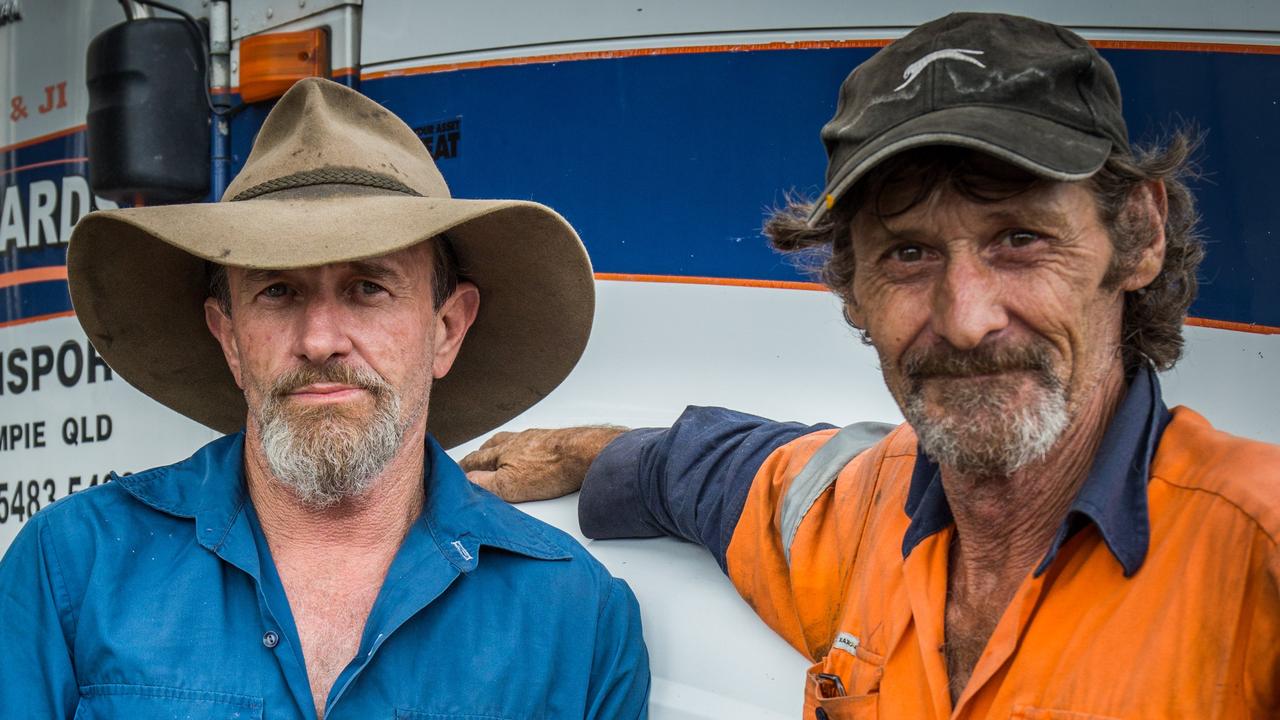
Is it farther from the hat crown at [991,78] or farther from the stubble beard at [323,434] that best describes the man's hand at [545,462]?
A: the hat crown at [991,78]

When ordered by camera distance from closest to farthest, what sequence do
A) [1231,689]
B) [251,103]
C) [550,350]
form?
[1231,689] → [550,350] → [251,103]

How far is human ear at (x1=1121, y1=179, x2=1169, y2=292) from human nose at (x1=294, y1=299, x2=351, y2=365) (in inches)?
47.8

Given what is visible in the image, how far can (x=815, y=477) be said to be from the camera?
2025 millimetres

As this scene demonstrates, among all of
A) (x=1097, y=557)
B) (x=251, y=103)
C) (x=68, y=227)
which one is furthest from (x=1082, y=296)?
(x=68, y=227)

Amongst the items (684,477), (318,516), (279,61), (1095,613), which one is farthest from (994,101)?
(279,61)

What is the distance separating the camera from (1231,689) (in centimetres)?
131

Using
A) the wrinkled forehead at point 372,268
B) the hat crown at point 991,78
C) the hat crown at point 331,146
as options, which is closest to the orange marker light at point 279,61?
the hat crown at point 331,146

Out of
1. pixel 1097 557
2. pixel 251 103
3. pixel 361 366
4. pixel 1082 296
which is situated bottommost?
pixel 1097 557

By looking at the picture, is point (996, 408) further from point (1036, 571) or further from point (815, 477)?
point (815, 477)

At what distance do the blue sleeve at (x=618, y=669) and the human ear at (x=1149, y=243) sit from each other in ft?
3.31

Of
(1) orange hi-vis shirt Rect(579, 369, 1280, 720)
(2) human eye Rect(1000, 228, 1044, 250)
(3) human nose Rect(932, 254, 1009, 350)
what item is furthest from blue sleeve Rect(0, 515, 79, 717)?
(2) human eye Rect(1000, 228, 1044, 250)

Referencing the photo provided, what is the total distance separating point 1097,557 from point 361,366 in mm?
1181

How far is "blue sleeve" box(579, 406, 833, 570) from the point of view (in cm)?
Answer: 217

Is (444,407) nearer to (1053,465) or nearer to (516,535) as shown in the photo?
(516,535)
